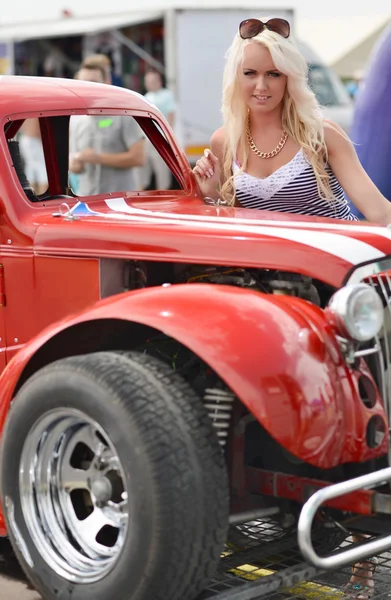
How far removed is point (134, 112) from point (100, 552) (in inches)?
81.2

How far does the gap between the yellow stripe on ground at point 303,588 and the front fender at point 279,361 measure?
26.9 inches

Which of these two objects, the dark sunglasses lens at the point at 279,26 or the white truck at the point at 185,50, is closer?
the dark sunglasses lens at the point at 279,26

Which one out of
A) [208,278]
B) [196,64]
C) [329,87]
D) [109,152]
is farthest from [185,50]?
[208,278]

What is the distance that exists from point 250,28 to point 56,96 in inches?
32.1

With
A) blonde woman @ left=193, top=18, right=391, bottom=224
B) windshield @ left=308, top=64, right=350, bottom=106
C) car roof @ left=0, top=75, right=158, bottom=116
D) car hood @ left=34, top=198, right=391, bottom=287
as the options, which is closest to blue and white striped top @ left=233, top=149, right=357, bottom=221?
blonde woman @ left=193, top=18, right=391, bottom=224

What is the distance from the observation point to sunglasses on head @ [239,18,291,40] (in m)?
4.00

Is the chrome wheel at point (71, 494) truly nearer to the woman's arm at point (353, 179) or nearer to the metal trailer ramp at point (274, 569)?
the metal trailer ramp at point (274, 569)

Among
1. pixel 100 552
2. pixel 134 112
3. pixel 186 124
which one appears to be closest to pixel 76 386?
pixel 100 552

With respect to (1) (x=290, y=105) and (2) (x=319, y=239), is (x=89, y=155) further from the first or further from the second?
(2) (x=319, y=239)

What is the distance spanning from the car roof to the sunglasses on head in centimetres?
66

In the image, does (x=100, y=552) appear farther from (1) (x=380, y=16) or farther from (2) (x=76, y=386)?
(1) (x=380, y=16)

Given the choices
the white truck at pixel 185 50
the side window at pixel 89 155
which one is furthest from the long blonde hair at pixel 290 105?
the white truck at pixel 185 50

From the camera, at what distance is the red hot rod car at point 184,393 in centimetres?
286

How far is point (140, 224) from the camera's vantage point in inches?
139
